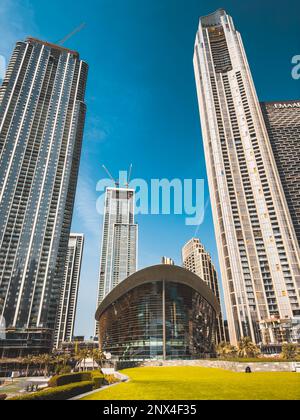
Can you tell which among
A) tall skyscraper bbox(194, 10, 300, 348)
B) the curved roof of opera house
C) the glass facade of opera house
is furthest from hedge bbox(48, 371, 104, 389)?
tall skyscraper bbox(194, 10, 300, 348)

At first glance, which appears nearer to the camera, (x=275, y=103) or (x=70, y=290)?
(x=275, y=103)

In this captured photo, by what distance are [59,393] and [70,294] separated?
6752 inches

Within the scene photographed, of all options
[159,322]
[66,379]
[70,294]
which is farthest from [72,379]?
[70,294]

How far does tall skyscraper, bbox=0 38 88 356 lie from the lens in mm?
89688

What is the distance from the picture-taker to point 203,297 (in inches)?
3509

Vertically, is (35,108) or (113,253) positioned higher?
(35,108)

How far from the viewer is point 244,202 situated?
104375mm

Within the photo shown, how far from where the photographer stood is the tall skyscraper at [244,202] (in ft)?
278

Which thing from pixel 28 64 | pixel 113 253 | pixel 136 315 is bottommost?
pixel 136 315

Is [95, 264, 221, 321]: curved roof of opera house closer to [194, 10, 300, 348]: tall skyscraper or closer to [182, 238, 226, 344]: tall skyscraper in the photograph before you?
[194, 10, 300, 348]: tall skyscraper

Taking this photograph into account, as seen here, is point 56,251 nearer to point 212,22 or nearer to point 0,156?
point 0,156

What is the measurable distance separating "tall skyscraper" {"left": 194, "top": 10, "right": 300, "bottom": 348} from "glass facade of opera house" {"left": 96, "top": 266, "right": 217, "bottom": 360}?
638 inches

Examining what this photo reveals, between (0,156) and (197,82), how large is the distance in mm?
105230
